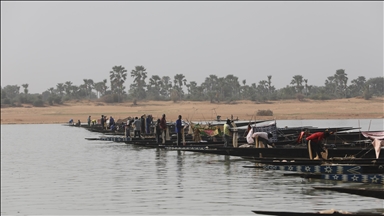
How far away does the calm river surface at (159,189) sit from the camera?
15.6m

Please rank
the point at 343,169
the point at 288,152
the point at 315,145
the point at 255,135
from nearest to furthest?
the point at 343,169
the point at 315,145
the point at 288,152
the point at 255,135

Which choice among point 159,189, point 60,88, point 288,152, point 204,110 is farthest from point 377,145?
point 60,88

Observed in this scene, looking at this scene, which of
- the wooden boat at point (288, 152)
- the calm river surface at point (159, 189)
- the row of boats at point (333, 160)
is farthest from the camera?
the wooden boat at point (288, 152)

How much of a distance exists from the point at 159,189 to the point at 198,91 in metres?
115

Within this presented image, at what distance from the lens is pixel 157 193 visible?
18219mm

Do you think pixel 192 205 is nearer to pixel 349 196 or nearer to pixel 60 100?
pixel 349 196

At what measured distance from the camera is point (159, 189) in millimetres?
19047

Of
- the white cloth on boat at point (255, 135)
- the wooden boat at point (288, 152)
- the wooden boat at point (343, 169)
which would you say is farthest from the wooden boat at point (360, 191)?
the white cloth on boat at point (255, 135)

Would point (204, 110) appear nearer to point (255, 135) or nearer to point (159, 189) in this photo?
point (255, 135)

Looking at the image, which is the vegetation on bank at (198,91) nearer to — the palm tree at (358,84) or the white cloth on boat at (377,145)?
the palm tree at (358,84)

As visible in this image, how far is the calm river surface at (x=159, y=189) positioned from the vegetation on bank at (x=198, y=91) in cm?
7724

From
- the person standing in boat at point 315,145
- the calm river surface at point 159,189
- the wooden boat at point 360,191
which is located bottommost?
the calm river surface at point 159,189

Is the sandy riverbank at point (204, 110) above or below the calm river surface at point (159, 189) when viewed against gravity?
above

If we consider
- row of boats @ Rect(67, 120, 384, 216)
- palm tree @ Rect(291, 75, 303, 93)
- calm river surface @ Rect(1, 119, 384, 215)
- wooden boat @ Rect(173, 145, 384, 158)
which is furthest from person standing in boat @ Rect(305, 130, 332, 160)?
palm tree @ Rect(291, 75, 303, 93)
